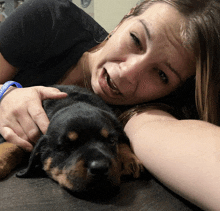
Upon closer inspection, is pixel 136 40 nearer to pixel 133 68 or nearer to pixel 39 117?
pixel 133 68

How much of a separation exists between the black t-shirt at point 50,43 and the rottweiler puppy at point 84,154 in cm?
48

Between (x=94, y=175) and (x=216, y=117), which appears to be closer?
(x=94, y=175)

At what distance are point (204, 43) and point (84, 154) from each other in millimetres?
909

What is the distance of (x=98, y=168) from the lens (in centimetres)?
81

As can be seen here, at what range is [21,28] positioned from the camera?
148 centimetres

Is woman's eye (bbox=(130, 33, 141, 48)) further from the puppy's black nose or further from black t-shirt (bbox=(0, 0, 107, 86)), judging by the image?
the puppy's black nose

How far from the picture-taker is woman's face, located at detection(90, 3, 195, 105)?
1197mm

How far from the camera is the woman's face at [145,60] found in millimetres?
1197

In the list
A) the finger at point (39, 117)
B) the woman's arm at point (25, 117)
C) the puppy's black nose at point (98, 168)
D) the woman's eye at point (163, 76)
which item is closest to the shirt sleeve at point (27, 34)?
the woman's arm at point (25, 117)

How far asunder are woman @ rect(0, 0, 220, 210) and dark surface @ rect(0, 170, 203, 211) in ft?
0.20

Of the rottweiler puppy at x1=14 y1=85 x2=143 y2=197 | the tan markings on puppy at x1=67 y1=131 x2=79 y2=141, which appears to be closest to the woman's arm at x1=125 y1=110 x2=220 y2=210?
the rottweiler puppy at x1=14 y1=85 x2=143 y2=197

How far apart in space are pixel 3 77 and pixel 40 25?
475 mm

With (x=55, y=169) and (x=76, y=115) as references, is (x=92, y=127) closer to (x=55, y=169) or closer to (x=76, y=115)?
(x=76, y=115)

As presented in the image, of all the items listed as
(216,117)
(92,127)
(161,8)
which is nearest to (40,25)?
(161,8)
